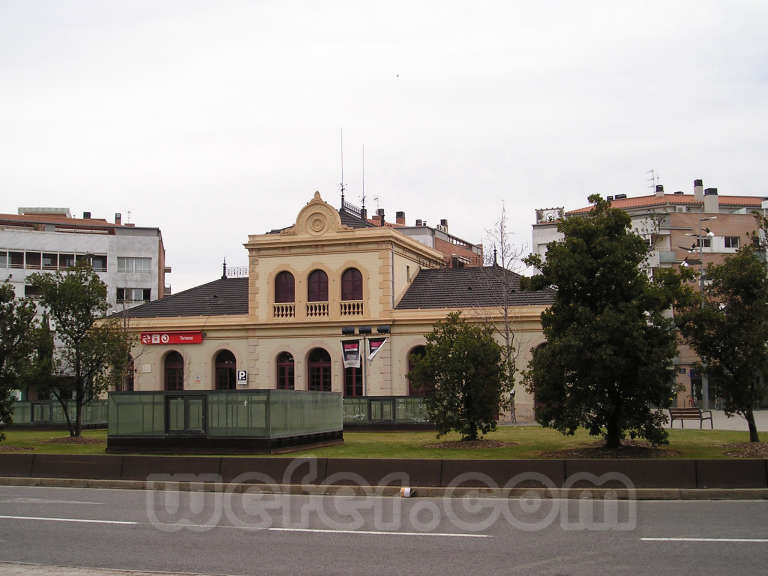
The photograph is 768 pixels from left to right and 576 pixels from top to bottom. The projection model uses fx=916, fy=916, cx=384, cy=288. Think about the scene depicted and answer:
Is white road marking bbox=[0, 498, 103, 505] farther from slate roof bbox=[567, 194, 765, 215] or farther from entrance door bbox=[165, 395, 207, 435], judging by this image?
slate roof bbox=[567, 194, 765, 215]

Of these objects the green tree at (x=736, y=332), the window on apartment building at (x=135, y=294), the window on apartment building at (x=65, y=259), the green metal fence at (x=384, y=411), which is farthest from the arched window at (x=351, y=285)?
the window on apartment building at (x=65, y=259)

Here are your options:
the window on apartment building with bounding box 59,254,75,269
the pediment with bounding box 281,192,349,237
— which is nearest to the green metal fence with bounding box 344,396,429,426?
the pediment with bounding box 281,192,349,237

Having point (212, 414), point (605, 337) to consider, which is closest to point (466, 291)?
point (212, 414)

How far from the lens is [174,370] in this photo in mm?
52500

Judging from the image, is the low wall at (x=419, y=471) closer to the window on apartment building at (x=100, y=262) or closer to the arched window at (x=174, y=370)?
the arched window at (x=174, y=370)

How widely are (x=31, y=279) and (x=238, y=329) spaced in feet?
60.6

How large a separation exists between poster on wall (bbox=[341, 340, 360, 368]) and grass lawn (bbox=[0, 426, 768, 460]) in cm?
1116

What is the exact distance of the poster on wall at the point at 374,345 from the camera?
4826 cm

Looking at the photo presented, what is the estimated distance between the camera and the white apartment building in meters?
74.9

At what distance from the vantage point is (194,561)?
1210 centimetres

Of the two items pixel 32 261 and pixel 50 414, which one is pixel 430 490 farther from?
pixel 32 261

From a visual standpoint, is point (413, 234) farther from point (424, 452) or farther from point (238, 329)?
point (424, 452)

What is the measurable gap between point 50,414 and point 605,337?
2993 cm

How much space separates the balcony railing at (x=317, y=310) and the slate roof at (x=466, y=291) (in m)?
3.91
